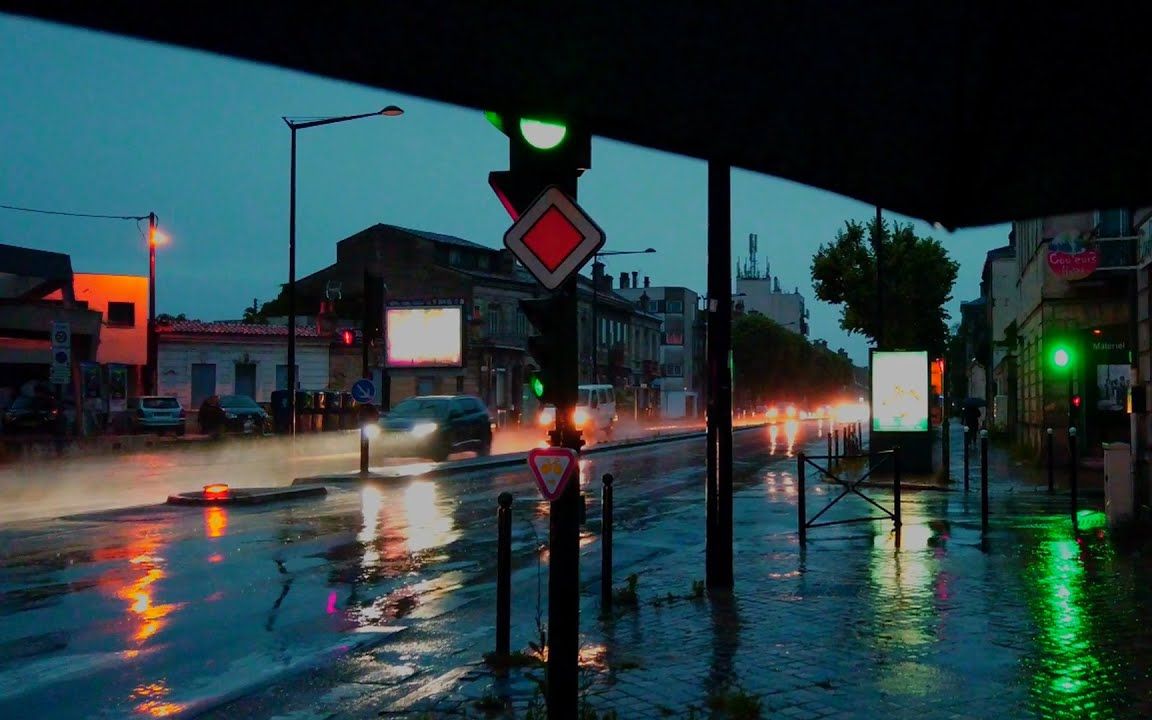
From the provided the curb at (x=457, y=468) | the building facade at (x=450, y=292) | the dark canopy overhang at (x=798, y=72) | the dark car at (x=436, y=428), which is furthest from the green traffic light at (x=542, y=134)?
the building facade at (x=450, y=292)

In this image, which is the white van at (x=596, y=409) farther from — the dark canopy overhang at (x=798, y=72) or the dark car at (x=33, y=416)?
the dark canopy overhang at (x=798, y=72)

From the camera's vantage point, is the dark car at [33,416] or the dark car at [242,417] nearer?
the dark car at [33,416]

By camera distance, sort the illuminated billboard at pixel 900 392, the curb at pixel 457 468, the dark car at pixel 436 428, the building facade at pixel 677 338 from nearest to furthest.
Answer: the illuminated billboard at pixel 900 392 < the curb at pixel 457 468 < the dark car at pixel 436 428 < the building facade at pixel 677 338

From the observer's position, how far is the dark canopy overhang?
115 inches

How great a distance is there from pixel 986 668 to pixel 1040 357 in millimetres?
23877

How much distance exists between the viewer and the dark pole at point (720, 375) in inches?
386

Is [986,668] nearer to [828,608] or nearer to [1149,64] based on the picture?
[828,608]

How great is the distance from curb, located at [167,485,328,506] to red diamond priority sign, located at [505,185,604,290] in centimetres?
1488

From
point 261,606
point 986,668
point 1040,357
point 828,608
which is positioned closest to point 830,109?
point 986,668

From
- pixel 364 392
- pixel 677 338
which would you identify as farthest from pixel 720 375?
pixel 677 338

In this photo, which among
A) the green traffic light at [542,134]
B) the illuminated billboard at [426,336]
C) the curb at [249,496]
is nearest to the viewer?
the green traffic light at [542,134]

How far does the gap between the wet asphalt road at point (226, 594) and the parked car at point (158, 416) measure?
2443 centimetres

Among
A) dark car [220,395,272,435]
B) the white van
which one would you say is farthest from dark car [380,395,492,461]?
dark car [220,395,272,435]

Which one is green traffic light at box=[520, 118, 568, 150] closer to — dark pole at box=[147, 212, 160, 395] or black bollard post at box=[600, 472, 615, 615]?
black bollard post at box=[600, 472, 615, 615]
